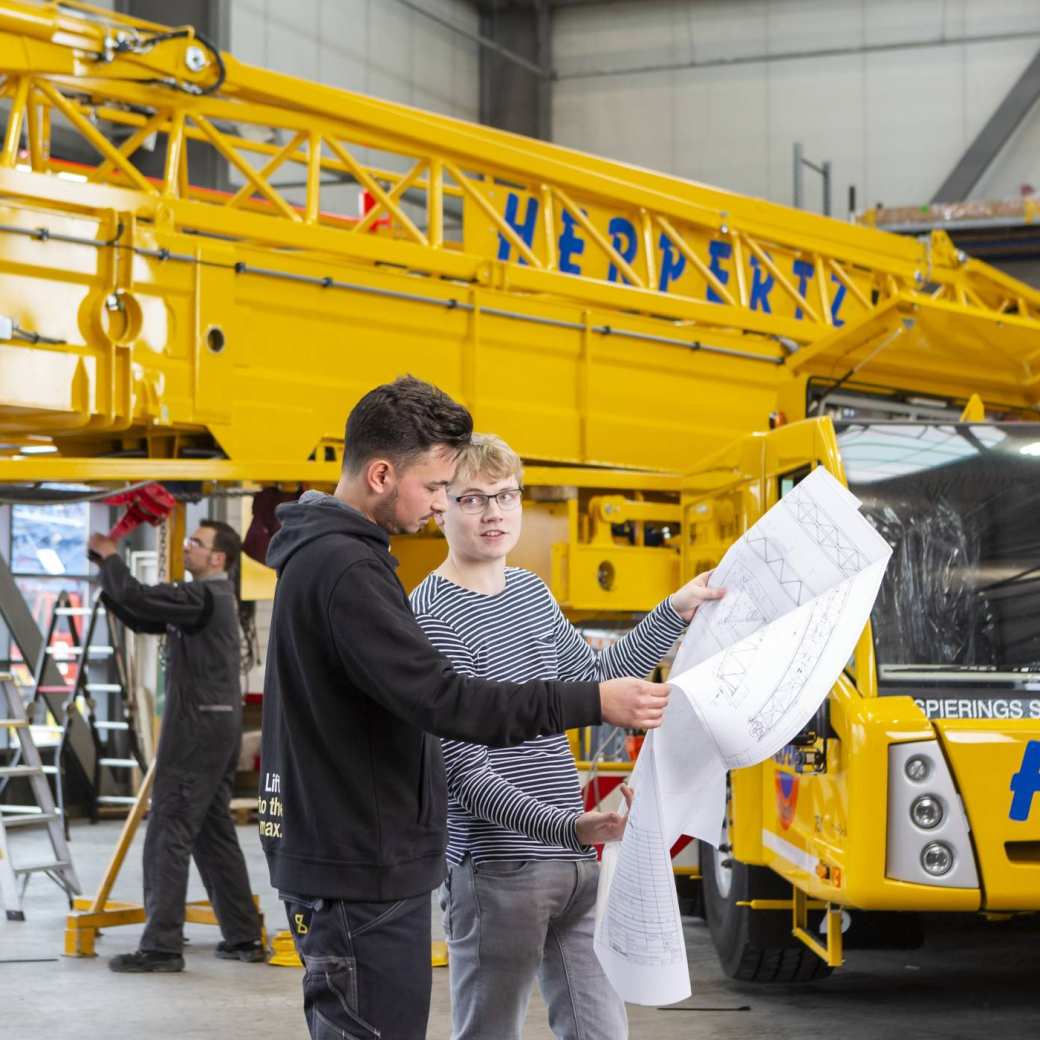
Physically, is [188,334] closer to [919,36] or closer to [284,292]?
[284,292]

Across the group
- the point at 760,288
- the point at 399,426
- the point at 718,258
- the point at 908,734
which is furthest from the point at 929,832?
the point at 760,288

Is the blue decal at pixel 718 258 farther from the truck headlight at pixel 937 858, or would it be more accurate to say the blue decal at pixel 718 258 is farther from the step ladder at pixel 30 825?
the truck headlight at pixel 937 858

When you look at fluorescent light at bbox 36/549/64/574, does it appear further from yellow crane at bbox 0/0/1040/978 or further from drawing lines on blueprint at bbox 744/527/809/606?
drawing lines on blueprint at bbox 744/527/809/606

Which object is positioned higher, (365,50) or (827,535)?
(365,50)

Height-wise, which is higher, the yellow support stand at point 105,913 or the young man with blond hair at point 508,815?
the young man with blond hair at point 508,815

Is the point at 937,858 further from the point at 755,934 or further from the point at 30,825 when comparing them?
the point at 30,825

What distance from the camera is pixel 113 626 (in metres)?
14.9

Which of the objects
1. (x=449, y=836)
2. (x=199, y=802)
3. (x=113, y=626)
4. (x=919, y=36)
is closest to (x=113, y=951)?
(x=199, y=802)

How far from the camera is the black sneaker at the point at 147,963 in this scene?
758 cm

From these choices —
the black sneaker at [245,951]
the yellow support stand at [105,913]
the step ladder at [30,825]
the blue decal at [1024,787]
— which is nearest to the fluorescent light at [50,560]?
the step ladder at [30,825]

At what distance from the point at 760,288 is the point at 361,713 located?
761 cm

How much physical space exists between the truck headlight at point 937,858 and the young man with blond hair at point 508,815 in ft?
6.89

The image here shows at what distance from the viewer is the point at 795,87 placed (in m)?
22.4

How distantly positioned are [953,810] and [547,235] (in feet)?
14.6
